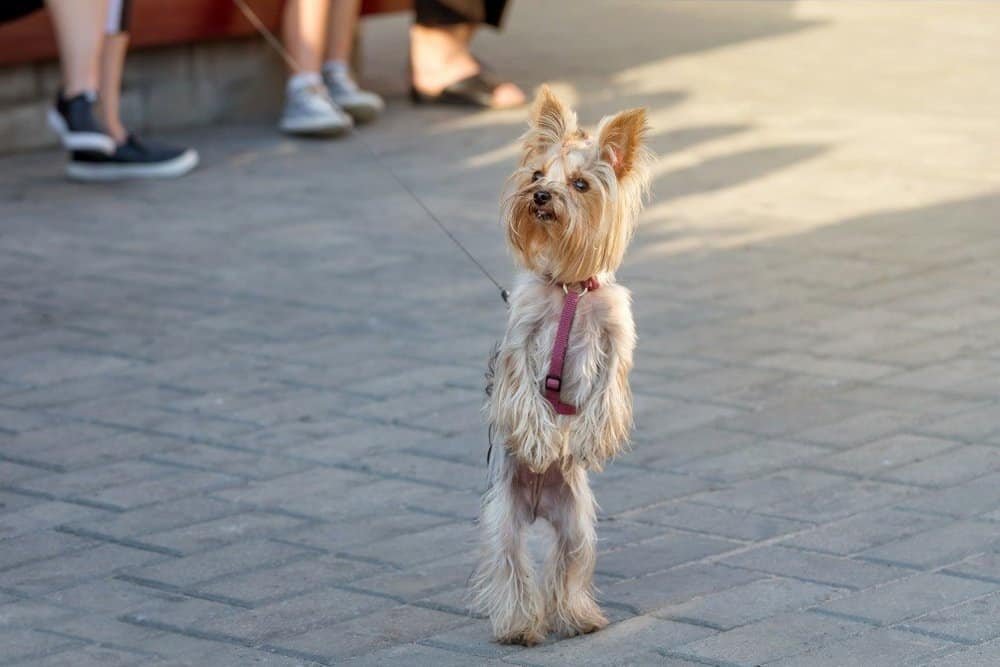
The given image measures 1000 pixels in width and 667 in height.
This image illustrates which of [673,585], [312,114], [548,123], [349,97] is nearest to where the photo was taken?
[548,123]

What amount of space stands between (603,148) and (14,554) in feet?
6.84

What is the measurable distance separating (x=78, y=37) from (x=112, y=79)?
1.11ft

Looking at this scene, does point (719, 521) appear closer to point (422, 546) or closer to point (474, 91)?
point (422, 546)

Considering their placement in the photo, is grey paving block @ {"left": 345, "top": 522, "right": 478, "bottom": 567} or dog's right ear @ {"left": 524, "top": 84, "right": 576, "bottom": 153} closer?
dog's right ear @ {"left": 524, "top": 84, "right": 576, "bottom": 153}

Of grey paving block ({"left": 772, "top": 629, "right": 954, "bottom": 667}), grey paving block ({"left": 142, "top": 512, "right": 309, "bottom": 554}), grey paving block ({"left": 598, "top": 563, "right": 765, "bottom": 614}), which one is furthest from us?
grey paving block ({"left": 142, "top": 512, "right": 309, "bottom": 554})

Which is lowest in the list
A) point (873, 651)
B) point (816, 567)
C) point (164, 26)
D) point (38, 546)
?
point (164, 26)

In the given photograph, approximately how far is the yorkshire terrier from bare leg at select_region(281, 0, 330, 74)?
6.12m

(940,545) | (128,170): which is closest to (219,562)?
(940,545)

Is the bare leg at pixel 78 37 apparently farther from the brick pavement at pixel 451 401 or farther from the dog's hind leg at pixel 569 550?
the dog's hind leg at pixel 569 550

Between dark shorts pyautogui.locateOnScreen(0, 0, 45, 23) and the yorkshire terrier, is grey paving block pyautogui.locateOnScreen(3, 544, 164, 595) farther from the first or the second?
dark shorts pyautogui.locateOnScreen(0, 0, 45, 23)

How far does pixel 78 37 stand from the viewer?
8750 millimetres

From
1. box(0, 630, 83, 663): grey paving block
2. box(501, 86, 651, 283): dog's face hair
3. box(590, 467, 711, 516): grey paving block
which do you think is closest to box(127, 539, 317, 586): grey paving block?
box(0, 630, 83, 663): grey paving block

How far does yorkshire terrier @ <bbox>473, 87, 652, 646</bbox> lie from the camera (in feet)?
12.8

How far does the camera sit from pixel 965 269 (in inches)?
297
